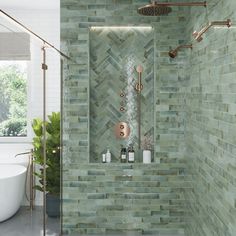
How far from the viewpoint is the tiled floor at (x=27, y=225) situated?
425 centimetres

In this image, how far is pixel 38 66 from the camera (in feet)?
17.6

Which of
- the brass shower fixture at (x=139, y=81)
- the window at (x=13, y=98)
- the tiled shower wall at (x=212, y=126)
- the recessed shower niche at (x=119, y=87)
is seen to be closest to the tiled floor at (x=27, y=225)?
the recessed shower niche at (x=119, y=87)

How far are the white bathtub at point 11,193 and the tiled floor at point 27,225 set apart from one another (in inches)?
4.2

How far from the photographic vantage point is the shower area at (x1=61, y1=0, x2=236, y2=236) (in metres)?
4.20

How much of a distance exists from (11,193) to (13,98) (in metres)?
1.64

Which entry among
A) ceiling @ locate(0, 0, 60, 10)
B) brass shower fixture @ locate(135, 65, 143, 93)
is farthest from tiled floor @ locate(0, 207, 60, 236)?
ceiling @ locate(0, 0, 60, 10)

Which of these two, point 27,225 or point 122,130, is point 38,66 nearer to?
point 122,130

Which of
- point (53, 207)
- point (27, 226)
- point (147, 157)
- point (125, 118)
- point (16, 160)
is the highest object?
point (125, 118)

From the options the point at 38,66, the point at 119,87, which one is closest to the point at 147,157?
the point at 119,87

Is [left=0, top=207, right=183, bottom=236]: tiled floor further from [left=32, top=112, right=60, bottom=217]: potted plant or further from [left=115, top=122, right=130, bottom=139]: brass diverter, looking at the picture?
[left=115, top=122, right=130, bottom=139]: brass diverter

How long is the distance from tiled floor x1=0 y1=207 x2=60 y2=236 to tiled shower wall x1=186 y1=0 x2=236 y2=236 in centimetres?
162

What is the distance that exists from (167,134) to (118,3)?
163cm

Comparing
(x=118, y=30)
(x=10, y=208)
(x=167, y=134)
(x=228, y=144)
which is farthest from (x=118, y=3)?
(x=10, y=208)

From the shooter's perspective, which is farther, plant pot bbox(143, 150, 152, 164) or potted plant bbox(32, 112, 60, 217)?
potted plant bbox(32, 112, 60, 217)
